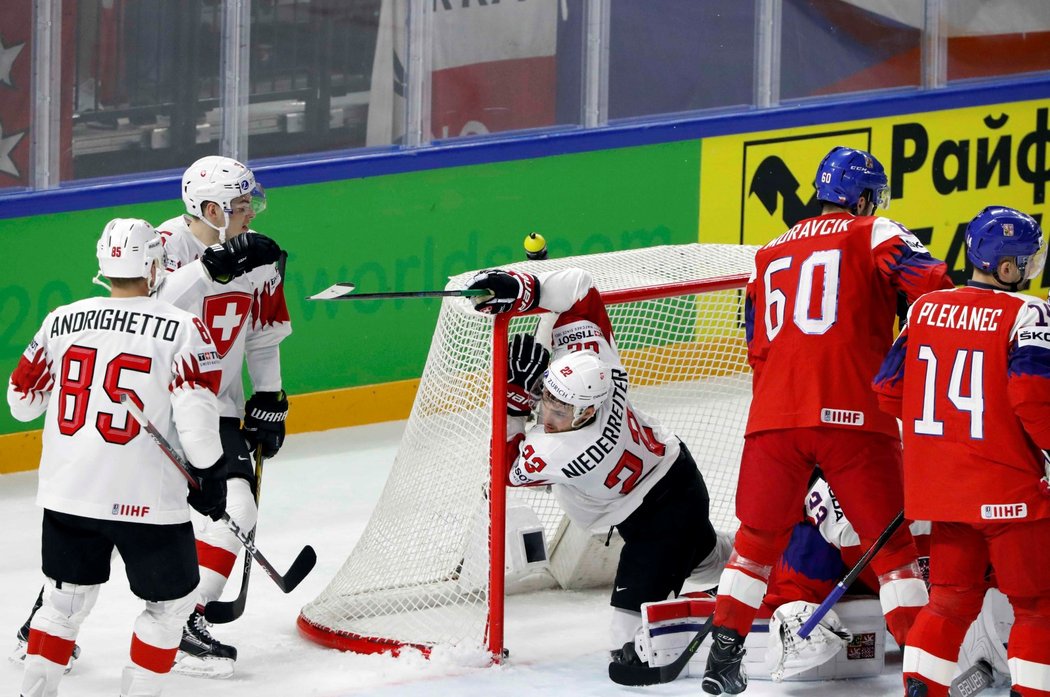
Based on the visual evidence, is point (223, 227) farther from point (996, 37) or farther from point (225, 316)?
point (996, 37)

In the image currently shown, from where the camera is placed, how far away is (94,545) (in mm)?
3951

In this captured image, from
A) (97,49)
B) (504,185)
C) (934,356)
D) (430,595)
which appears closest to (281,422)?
(430,595)

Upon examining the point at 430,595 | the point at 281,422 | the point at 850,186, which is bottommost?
the point at 430,595

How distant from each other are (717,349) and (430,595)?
131 cm

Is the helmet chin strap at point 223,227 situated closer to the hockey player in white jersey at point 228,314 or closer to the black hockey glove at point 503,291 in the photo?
the hockey player in white jersey at point 228,314

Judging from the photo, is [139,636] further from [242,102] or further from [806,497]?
[242,102]

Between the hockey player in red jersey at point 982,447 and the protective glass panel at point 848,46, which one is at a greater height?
the protective glass panel at point 848,46

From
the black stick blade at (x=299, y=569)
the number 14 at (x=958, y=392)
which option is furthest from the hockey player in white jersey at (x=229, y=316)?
the number 14 at (x=958, y=392)

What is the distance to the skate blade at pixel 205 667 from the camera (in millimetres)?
4500

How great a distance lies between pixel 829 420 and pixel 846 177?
572 millimetres

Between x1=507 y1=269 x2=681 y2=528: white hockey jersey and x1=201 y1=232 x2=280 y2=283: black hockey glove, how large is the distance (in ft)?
2.24

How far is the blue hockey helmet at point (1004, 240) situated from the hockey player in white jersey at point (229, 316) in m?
1.66

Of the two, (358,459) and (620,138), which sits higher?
(620,138)

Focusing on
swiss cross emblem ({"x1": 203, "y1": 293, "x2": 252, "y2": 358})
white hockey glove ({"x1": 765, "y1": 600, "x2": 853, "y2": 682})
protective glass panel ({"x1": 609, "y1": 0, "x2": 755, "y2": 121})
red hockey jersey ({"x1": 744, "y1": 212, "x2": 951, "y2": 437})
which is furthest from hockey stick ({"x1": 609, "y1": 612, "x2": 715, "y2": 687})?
protective glass panel ({"x1": 609, "y1": 0, "x2": 755, "y2": 121})
